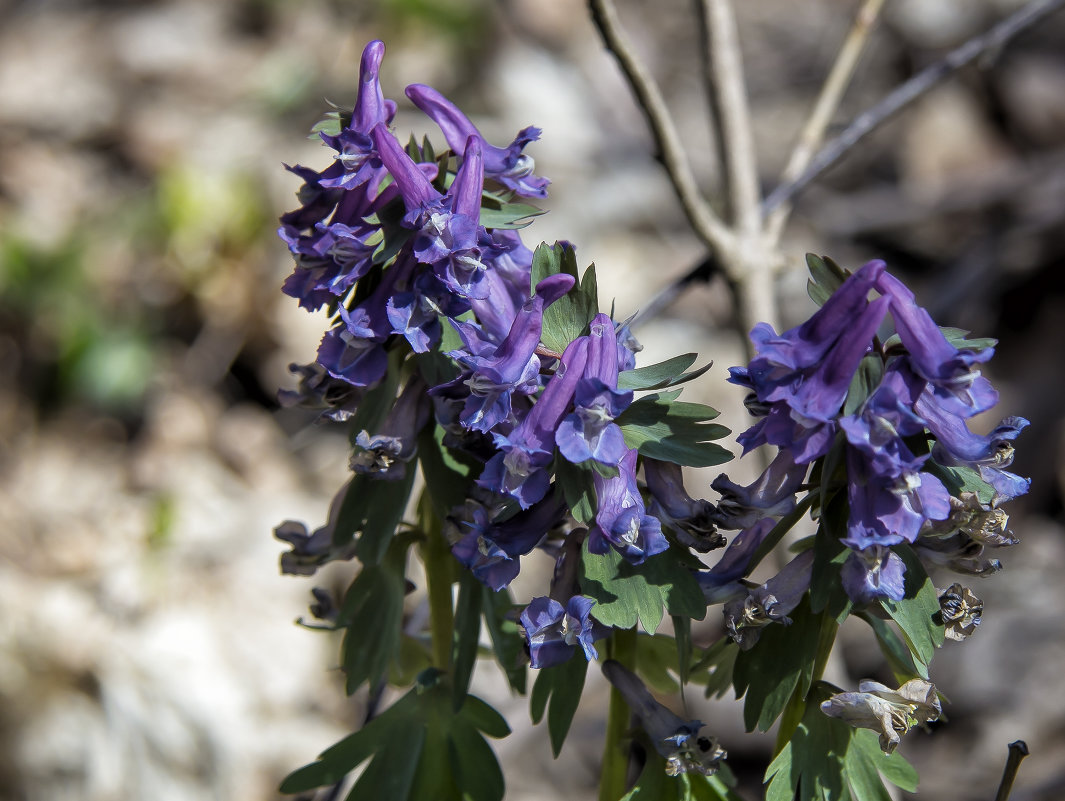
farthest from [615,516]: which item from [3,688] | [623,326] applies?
[3,688]

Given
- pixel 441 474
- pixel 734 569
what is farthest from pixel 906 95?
pixel 441 474

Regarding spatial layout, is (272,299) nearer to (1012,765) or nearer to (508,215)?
(508,215)

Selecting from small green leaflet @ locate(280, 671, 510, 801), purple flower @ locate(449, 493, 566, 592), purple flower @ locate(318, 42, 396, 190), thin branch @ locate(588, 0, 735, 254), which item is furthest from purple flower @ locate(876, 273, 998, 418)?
thin branch @ locate(588, 0, 735, 254)

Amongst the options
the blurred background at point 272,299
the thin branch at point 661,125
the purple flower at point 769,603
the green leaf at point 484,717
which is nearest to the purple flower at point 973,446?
the purple flower at point 769,603

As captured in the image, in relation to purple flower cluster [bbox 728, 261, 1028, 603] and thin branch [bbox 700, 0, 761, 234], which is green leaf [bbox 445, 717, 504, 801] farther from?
thin branch [bbox 700, 0, 761, 234]

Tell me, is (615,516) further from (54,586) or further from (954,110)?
(954,110)
